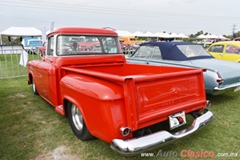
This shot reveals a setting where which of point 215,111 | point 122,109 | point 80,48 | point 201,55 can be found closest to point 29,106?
point 80,48

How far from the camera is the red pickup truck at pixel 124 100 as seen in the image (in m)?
2.03

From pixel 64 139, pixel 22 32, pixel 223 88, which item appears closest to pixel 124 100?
pixel 64 139

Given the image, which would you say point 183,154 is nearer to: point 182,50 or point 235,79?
point 235,79

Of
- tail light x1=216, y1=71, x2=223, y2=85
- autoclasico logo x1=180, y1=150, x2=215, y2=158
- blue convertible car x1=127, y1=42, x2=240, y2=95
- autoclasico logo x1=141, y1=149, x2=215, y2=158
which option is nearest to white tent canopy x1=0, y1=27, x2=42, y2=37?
blue convertible car x1=127, y1=42, x2=240, y2=95

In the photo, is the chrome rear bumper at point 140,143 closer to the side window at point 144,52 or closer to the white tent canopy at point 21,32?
the side window at point 144,52

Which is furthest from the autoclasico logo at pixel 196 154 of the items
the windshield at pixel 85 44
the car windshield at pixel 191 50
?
the car windshield at pixel 191 50

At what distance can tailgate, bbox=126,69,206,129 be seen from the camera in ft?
6.89

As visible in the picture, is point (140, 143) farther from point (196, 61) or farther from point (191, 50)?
point (191, 50)

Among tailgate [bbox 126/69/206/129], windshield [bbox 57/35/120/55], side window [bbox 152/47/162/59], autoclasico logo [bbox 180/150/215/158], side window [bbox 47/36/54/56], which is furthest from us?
side window [bbox 152/47/162/59]

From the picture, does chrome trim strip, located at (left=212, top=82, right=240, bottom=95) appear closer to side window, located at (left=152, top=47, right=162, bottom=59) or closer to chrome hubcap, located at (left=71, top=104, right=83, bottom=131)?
side window, located at (left=152, top=47, right=162, bottom=59)

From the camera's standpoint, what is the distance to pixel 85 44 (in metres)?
3.90

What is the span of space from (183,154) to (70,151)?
59.3 inches

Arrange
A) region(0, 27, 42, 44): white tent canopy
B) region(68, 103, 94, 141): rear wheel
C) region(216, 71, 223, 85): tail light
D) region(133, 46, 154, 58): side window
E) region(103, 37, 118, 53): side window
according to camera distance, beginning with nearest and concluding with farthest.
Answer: region(68, 103, 94, 141): rear wheel → region(216, 71, 223, 85): tail light → region(103, 37, 118, 53): side window → region(133, 46, 154, 58): side window → region(0, 27, 42, 44): white tent canopy

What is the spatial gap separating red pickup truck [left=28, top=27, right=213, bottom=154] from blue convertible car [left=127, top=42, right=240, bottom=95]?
1.31m
